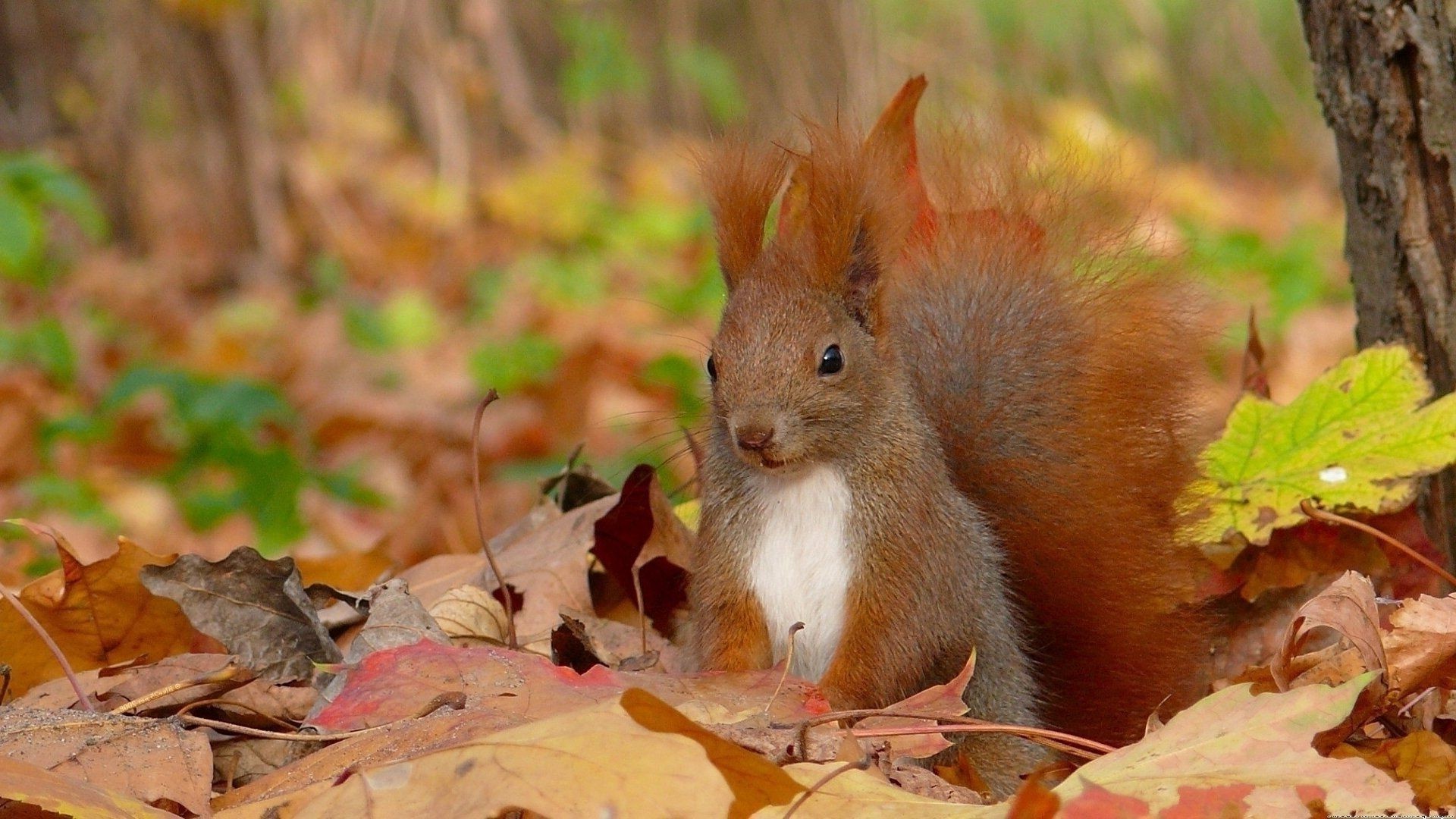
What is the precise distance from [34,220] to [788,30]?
385 cm

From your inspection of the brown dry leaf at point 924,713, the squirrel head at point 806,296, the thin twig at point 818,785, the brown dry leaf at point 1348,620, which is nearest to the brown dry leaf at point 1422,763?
the brown dry leaf at point 1348,620

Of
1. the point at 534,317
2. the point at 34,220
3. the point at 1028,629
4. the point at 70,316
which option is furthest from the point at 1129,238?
the point at 70,316

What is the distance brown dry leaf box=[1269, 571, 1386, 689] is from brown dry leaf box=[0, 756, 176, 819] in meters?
0.96

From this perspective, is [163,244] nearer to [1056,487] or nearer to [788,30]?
[788,30]

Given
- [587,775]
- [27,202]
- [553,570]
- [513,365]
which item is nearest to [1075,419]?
[553,570]

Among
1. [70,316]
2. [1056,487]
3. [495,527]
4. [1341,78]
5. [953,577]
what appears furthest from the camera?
[70,316]

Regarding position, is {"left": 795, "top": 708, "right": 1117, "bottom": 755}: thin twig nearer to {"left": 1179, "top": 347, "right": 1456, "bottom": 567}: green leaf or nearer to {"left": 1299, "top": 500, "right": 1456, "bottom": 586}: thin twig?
{"left": 1299, "top": 500, "right": 1456, "bottom": 586}: thin twig

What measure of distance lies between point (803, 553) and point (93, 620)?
78 centimetres

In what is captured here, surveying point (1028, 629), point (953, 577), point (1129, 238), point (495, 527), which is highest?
point (1129, 238)

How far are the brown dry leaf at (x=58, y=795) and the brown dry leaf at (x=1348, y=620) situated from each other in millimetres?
956

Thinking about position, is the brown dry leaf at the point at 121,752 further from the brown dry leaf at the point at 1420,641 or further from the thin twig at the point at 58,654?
the brown dry leaf at the point at 1420,641

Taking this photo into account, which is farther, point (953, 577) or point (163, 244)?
point (163, 244)

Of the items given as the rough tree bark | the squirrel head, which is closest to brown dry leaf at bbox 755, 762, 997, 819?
the squirrel head

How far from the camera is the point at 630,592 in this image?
6.25 feet
